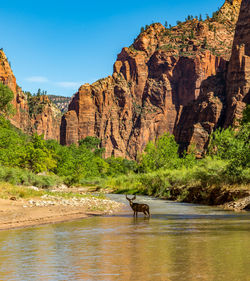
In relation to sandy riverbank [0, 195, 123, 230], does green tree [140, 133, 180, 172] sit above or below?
above

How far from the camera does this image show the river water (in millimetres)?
8197

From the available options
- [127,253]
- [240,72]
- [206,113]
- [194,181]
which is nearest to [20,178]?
[194,181]

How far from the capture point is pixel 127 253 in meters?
10.6

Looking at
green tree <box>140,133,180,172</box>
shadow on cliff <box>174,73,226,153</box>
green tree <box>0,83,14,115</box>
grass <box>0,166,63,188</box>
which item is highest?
shadow on cliff <box>174,73,226,153</box>

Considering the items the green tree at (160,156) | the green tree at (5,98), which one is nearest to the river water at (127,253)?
the green tree at (160,156)

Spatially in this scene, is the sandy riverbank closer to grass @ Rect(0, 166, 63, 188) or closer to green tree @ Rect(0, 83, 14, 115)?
grass @ Rect(0, 166, 63, 188)

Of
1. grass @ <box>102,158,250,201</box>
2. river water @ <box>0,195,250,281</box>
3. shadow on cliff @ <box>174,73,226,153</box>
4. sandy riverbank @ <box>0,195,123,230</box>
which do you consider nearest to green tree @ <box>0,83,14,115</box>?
grass @ <box>102,158,250,201</box>

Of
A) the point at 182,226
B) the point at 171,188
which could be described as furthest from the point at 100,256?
the point at 171,188

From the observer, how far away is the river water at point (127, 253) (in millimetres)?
8197

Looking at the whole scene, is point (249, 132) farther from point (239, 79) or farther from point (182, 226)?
point (239, 79)

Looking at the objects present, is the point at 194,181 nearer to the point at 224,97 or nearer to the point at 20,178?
the point at 20,178

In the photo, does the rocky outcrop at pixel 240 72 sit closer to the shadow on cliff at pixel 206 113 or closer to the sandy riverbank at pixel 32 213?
the shadow on cliff at pixel 206 113

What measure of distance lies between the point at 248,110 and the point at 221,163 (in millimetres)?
35613

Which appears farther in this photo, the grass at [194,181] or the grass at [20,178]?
the grass at [20,178]
